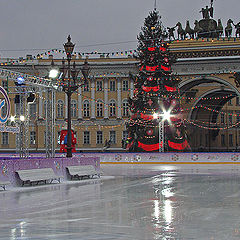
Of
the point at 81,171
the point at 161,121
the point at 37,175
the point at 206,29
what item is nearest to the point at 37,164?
the point at 37,175

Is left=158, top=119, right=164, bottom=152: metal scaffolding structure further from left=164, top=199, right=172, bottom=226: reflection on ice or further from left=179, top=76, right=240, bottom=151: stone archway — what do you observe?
left=164, top=199, right=172, bottom=226: reflection on ice

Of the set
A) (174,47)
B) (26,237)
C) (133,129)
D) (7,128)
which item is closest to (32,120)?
(174,47)

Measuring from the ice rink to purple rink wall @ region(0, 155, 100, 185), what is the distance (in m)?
1.88

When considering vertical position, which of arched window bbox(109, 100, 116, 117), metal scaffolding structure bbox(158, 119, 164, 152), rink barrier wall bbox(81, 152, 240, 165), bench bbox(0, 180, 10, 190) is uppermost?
arched window bbox(109, 100, 116, 117)

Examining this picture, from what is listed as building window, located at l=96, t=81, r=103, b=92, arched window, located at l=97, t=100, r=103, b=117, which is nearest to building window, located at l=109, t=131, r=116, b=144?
arched window, located at l=97, t=100, r=103, b=117

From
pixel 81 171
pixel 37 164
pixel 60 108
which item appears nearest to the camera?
pixel 37 164

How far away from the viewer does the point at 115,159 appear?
47.4 m

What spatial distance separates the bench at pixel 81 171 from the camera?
86.0ft

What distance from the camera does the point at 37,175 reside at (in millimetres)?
23156

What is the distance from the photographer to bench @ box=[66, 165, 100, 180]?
26203mm

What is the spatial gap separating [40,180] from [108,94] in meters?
48.7

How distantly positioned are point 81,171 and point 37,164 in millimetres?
3895

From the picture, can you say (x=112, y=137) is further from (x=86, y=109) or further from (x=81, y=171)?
(x=81, y=171)

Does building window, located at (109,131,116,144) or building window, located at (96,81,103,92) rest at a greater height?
building window, located at (96,81,103,92)
